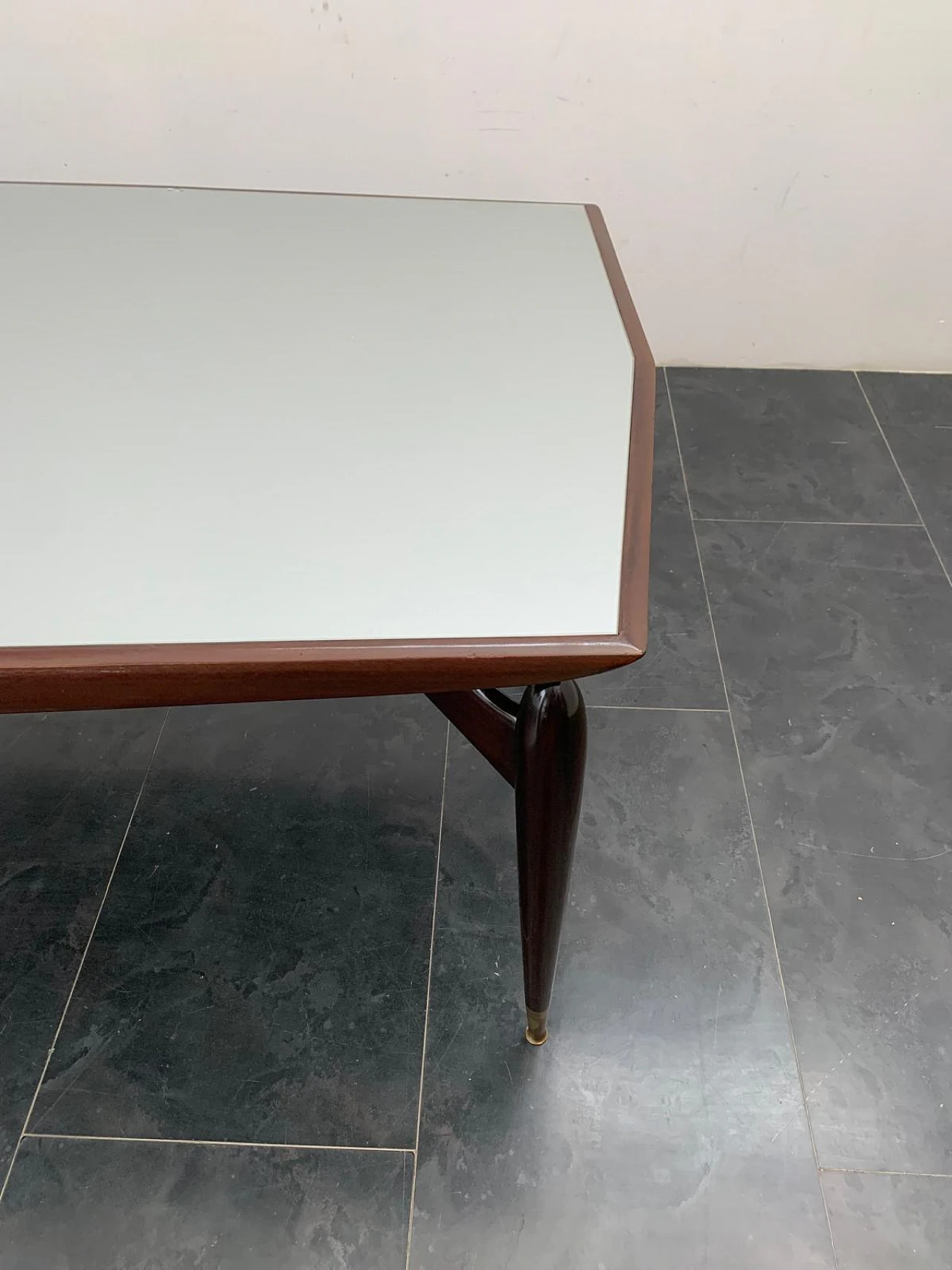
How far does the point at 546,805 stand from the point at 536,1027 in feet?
1.31

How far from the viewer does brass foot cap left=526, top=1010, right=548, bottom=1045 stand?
3.85 ft

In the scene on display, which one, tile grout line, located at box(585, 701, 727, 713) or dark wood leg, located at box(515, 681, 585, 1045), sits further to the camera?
tile grout line, located at box(585, 701, 727, 713)

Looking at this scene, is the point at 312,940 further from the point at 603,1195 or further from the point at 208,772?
the point at 603,1195

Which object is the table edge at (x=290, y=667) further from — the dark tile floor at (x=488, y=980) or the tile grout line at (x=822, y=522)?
the tile grout line at (x=822, y=522)

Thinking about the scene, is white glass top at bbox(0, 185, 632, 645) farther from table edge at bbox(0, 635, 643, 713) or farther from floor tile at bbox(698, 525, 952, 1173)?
floor tile at bbox(698, 525, 952, 1173)

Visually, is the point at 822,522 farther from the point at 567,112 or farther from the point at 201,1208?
the point at 201,1208

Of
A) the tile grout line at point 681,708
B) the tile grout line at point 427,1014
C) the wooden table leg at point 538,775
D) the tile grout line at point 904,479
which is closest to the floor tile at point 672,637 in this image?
the tile grout line at point 681,708

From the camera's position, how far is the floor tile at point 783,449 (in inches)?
78.5

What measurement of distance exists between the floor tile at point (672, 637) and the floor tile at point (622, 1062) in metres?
0.16

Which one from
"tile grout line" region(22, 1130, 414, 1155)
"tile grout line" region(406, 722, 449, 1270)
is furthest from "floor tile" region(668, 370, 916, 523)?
"tile grout line" region(22, 1130, 414, 1155)

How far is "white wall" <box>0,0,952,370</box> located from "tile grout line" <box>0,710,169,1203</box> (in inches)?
47.7

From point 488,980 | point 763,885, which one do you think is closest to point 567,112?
point 763,885

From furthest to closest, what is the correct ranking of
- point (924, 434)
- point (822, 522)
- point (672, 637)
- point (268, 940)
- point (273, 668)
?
point (924, 434), point (822, 522), point (672, 637), point (268, 940), point (273, 668)

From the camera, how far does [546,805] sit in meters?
0.94
